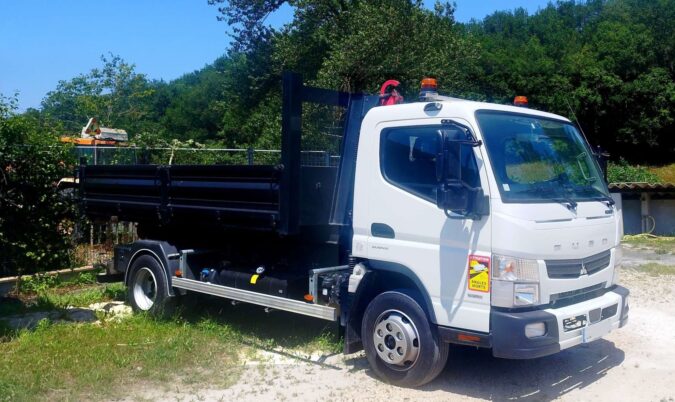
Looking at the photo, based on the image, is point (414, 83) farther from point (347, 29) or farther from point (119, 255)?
point (119, 255)

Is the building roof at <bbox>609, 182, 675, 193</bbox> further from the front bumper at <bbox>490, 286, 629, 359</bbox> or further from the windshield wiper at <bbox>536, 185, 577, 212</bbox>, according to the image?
the front bumper at <bbox>490, 286, 629, 359</bbox>

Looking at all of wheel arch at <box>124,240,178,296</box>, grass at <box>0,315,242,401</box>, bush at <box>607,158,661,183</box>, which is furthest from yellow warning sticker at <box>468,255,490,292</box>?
bush at <box>607,158,661,183</box>

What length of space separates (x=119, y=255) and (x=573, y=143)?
6.12 meters

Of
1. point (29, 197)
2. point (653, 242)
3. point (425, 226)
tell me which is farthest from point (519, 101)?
point (653, 242)

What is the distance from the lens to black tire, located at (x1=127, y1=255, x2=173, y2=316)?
8445 mm

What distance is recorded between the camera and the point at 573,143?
659 centimetres

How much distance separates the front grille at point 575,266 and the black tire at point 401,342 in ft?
3.80

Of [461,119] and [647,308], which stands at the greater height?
[461,119]

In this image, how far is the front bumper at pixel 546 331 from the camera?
5.30m

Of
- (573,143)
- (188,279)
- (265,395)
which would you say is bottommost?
(265,395)

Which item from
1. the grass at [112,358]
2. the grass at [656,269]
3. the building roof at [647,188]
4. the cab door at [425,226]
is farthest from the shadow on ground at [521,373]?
the building roof at [647,188]

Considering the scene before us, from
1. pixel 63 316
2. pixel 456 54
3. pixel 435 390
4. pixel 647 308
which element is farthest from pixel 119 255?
pixel 456 54

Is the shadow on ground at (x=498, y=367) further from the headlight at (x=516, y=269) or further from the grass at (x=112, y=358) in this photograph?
the headlight at (x=516, y=269)

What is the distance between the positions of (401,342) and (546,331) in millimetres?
1294
